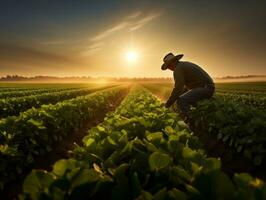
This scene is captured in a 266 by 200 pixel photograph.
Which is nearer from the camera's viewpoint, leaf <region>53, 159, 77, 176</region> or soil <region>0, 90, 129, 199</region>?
leaf <region>53, 159, 77, 176</region>

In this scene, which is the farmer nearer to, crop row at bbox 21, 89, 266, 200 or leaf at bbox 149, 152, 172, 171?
crop row at bbox 21, 89, 266, 200

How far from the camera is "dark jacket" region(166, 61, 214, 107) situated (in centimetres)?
780

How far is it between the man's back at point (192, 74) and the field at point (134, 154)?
70 cm

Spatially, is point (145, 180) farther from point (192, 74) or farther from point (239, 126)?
point (192, 74)

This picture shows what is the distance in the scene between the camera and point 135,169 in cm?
242

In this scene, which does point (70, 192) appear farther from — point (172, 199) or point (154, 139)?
point (154, 139)

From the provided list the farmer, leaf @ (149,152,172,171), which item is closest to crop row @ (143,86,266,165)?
the farmer

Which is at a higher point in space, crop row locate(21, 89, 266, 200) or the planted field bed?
crop row locate(21, 89, 266, 200)

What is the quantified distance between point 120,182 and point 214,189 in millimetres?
550

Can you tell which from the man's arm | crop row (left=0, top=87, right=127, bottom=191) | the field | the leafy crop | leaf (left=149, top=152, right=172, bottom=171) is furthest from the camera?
the man's arm

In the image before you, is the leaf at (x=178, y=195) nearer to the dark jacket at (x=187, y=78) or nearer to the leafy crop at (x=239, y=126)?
the leafy crop at (x=239, y=126)

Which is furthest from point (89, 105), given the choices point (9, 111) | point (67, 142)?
point (67, 142)

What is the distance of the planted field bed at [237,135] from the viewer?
5.97 metres

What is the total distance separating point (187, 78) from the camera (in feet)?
27.6
